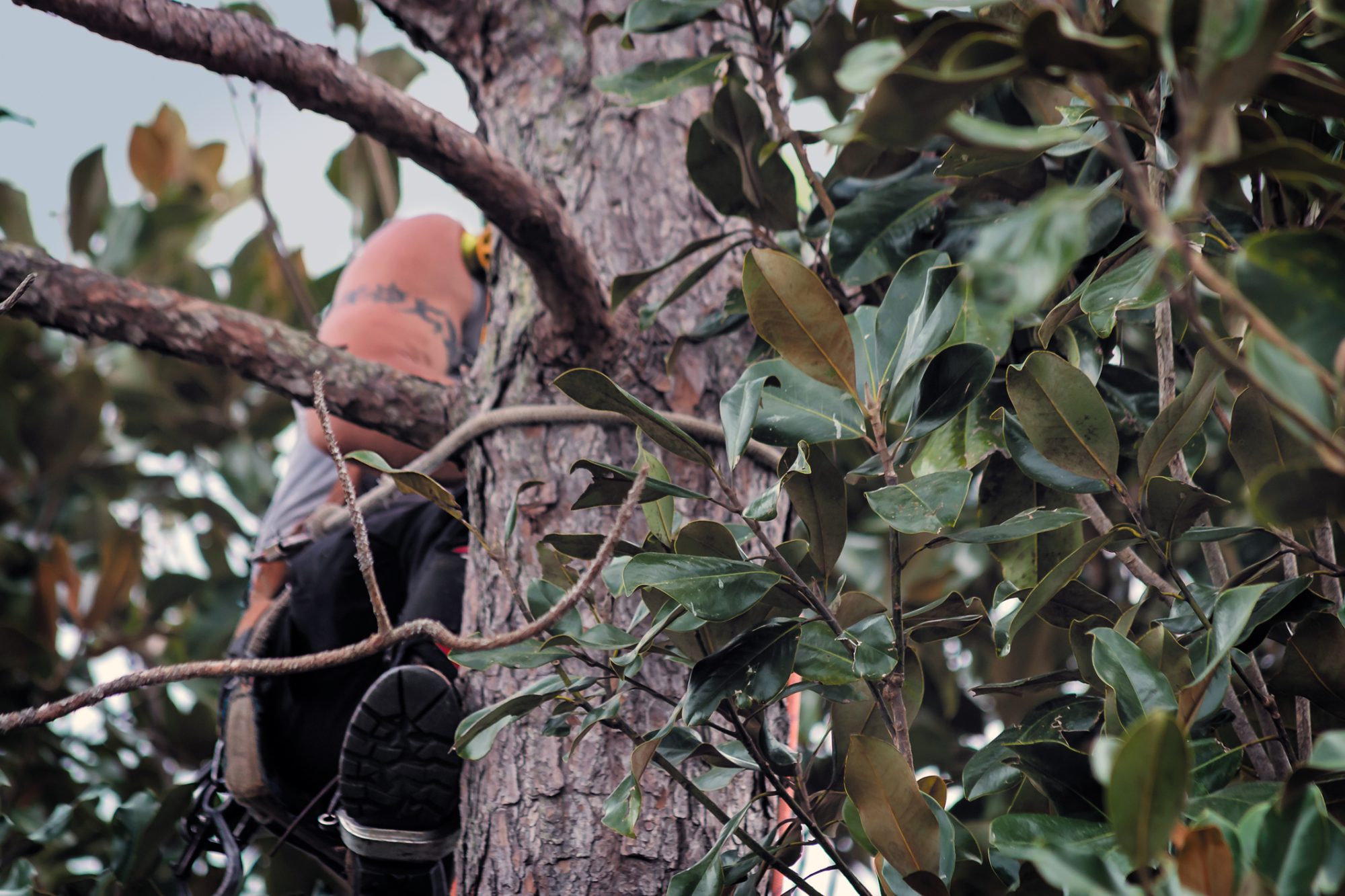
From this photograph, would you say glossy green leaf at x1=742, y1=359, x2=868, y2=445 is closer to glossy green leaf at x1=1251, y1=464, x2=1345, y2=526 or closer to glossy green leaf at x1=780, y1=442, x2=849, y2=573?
glossy green leaf at x1=780, y1=442, x2=849, y2=573

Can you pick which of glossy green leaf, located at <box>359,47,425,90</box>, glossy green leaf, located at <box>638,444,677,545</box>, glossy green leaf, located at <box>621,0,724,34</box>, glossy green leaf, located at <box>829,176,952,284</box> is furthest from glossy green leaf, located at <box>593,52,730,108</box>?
glossy green leaf, located at <box>359,47,425,90</box>

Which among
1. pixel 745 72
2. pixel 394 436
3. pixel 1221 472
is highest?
pixel 745 72

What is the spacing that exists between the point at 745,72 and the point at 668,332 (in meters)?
0.49

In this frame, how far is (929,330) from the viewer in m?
0.59

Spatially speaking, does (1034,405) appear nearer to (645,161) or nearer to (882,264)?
(882,264)

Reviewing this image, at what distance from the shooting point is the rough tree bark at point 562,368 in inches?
36.0

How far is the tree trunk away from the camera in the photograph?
3.00ft

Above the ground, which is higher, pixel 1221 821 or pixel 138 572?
pixel 138 572

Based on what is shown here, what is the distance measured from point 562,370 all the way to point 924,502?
0.65 m

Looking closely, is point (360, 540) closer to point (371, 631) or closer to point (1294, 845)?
point (1294, 845)

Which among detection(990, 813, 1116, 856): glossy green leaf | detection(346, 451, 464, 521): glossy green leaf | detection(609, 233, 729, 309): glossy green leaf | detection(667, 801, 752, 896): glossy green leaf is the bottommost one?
detection(990, 813, 1116, 856): glossy green leaf

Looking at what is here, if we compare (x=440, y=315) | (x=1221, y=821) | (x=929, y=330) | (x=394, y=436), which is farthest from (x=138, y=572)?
(x=1221, y=821)

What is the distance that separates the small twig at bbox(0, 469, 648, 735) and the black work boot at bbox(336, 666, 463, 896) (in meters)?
0.33

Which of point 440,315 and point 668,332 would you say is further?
point 440,315
